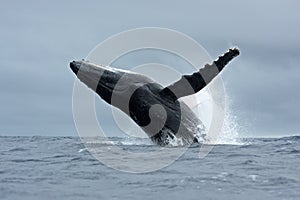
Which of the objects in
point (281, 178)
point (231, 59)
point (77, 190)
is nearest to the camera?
point (77, 190)

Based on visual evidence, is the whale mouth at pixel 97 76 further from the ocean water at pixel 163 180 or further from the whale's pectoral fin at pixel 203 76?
the ocean water at pixel 163 180

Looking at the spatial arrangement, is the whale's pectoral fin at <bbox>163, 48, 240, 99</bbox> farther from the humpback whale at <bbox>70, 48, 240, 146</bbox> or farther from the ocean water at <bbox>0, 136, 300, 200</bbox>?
the ocean water at <bbox>0, 136, 300, 200</bbox>

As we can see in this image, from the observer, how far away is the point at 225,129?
764 inches

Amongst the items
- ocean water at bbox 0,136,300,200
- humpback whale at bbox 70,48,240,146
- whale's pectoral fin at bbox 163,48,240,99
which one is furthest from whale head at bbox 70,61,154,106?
ocean water at bbox 0,136,300,200

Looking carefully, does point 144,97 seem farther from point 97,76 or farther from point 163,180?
point 163,180

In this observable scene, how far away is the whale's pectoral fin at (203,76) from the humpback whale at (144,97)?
0.03 metres

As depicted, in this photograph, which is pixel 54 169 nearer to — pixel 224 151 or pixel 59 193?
pixel 59 193

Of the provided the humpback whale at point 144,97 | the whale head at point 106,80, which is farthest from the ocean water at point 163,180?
the whale head at point 106,80

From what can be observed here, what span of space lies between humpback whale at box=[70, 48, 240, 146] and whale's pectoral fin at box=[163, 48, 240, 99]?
0.09 feet

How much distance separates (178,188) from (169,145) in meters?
6.54

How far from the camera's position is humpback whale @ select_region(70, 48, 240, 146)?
52.7 ft

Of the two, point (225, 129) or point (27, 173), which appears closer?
point (27, 173)

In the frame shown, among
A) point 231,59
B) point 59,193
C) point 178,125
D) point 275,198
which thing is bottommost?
point 59,193

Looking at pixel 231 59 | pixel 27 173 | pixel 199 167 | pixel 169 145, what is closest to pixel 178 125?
pixel 169 145
